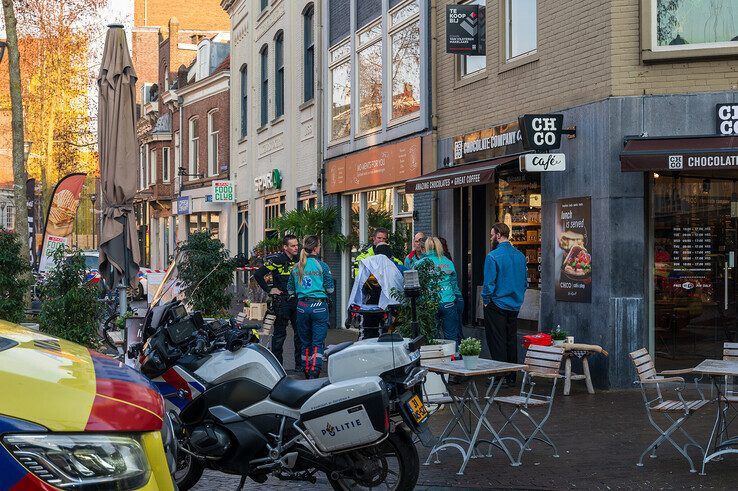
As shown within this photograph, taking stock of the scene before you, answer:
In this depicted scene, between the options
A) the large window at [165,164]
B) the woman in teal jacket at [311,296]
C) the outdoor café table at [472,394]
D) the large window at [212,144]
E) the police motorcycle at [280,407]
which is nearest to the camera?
the police motorcycle at [280,407]

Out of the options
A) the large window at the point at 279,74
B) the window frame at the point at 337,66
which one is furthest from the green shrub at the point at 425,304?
the large window at the point at 279,74

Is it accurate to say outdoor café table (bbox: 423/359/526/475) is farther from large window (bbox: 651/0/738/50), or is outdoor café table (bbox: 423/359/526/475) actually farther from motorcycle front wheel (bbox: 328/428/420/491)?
large window (bbox: 651/0/738/50)

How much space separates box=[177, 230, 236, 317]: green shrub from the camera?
1238 centimetres

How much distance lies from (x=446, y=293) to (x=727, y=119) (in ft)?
13.3

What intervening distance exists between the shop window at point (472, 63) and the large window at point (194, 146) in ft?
80.3

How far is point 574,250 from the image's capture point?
42.7 ft

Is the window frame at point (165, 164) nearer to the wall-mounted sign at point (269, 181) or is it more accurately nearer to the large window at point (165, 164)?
the large window at point (165, 164)

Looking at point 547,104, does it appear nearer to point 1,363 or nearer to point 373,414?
point 373,414

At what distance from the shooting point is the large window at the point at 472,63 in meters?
16.0

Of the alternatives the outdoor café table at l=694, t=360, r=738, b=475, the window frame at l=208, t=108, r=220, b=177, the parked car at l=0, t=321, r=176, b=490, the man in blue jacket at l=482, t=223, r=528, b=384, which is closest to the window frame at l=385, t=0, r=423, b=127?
the man in blue jacket at l=482, t=223, r=528, b=384

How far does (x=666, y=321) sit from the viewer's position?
1259 centimetres

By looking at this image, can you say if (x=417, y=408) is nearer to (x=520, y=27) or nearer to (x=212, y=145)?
(x=520, y=27)

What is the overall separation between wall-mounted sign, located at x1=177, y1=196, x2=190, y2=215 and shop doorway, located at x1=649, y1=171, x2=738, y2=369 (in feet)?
93.9

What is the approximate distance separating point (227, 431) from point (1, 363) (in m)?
2.89
